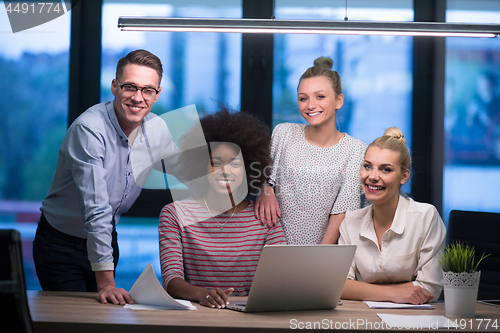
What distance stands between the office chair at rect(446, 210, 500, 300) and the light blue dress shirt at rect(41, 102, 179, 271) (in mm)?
1505

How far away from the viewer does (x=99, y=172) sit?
1.60m

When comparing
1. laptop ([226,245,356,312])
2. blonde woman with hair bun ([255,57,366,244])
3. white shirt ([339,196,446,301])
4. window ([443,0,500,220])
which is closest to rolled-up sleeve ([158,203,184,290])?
laptop ([226,245,356,312])

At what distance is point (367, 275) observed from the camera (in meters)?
1.66

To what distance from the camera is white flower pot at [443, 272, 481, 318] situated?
126 cm

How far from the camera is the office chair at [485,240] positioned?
2059 mm

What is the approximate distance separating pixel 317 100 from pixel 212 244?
0.90 metres

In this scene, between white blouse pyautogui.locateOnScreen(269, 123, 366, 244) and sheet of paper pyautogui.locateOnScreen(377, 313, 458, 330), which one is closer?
sheet of paper pyautogui.locateOnScreen(377, 313, 458, 330)

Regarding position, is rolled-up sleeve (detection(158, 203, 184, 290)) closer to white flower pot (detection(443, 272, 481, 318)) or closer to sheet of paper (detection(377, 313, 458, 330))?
sheet of paper (detection(377, 313, 458, 330))

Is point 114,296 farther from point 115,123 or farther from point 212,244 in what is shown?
point 115,123

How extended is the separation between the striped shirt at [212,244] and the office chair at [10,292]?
2.19 ft

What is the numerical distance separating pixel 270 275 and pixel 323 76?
4.06 feet

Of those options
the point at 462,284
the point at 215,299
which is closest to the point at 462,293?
the point at 462,284

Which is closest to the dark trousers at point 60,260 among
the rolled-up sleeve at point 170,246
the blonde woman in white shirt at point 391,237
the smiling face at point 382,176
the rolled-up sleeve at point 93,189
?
the rolled-up sleeve at point 93,189

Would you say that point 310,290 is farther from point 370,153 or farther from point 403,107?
point 403,107
